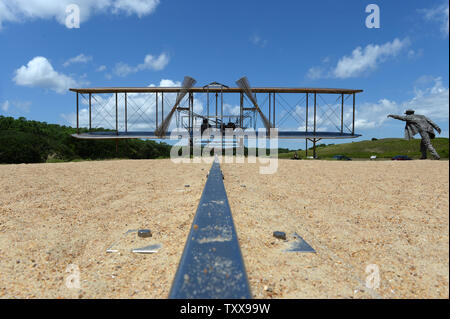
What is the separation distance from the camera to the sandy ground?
106 cm

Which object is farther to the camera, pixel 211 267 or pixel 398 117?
pixel 398 117

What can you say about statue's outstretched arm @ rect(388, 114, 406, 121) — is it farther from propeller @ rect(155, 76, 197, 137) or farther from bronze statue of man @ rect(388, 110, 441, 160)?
propeller @ rect(155, 76, 197, 137)

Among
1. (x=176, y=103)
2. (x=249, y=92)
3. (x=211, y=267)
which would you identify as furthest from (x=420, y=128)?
(x=211, y=267)

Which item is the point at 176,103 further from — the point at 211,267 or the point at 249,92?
the point at 211,267

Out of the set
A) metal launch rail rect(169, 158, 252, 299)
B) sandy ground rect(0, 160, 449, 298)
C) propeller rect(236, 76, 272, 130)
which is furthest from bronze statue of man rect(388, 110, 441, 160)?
metal launch rail rect(169, 158, 252, 299)

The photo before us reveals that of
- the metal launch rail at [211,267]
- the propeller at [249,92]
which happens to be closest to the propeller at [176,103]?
the propeller at [249,92]

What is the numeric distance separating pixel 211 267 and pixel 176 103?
522 inches

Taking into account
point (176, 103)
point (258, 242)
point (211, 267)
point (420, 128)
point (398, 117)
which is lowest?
point (258, 242)

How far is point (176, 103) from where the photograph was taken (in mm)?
13344

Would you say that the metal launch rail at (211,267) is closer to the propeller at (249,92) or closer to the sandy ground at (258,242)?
the sandy ground at (258,242)

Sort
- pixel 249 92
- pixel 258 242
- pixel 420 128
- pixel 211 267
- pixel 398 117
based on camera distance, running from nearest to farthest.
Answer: pixel 211 267 → pixel 258 242 → pixel 420 128 → pixel 398 117 → pixel 249 92

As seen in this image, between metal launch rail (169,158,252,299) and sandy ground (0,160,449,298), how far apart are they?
0.21 meters
